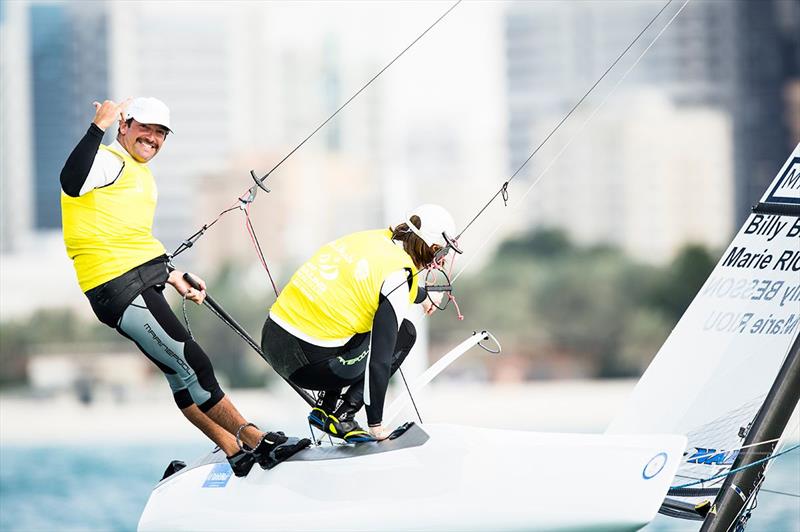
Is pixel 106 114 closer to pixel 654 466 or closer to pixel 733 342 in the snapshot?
pixel 654 466

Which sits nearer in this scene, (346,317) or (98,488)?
(346,317)

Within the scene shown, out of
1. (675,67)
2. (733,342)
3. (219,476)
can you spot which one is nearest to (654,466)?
(733,342)

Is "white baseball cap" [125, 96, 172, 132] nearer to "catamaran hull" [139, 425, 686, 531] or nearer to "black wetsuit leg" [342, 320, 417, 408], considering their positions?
"black wetsuit leg" [342, 320, 417, 408]

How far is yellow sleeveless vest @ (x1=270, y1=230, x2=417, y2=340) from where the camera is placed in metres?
3.64

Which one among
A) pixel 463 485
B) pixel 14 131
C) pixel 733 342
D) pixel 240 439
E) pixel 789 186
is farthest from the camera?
pixel 14 131

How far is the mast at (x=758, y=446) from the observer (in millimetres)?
3980

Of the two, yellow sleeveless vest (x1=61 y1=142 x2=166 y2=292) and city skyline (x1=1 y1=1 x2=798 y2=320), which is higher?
city skyline (x1=1 y1=1 x2=798 y2=320)

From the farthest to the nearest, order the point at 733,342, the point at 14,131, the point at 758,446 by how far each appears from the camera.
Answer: the point at 14,131 → the point at 733,342 → the point at 758,446

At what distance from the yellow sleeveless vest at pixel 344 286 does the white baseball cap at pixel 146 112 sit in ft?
2.14

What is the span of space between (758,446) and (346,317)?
4.86 ft

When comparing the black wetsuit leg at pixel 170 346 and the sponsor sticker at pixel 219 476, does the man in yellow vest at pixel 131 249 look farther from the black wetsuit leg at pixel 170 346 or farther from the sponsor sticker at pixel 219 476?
the sponsor sticker at pixel 219 476

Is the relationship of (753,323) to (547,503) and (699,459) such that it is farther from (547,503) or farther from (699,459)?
(547,503)

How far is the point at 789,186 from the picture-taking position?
4.26 m

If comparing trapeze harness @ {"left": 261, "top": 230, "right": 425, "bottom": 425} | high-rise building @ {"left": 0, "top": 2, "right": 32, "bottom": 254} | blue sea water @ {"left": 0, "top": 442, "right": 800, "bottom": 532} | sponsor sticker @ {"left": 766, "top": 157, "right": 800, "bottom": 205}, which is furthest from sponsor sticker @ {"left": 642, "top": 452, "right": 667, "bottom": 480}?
high-rise building @ {"left": 0, "top": 2, "right": 32, "bottom": 254}
